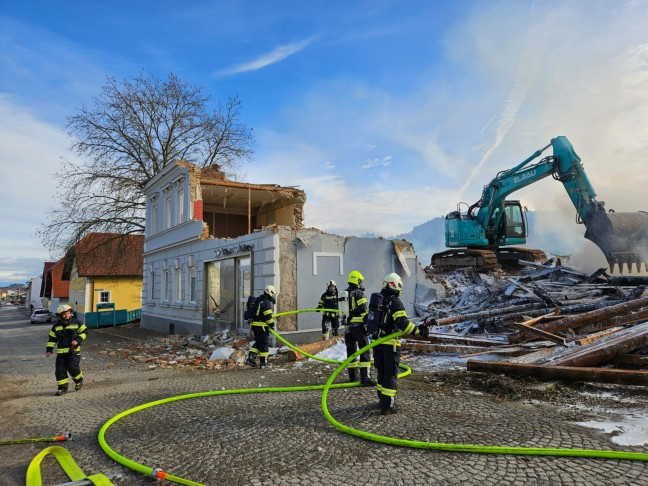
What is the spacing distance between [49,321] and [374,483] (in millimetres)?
46427

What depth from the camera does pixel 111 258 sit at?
3131cm

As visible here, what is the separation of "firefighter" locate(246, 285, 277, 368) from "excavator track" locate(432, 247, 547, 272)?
42.1ft

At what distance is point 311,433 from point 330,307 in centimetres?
665

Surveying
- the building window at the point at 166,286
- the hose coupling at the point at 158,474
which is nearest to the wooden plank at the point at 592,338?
the hose coupling at the point at 158,474

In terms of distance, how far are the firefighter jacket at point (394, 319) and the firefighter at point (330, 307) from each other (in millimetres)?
5418

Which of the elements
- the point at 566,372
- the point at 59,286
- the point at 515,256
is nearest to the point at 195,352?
the point at 566,372

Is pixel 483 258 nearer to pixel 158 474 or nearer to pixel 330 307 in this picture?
pixel 330 307

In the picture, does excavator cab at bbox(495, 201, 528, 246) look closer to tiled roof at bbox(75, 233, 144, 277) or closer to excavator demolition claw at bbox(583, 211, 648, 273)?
excavator demolition claw at bbox(583, 211, 648, 273)

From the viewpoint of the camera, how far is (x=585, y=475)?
3.50 meters

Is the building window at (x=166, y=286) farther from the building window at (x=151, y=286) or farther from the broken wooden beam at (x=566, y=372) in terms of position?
the broken wooden beam at (x=566, y=372)

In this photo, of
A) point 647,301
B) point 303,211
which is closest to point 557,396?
point 647,301

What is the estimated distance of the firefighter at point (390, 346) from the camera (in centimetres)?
552

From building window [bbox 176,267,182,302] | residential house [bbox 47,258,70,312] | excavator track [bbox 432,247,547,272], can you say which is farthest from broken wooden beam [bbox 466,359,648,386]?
residential house [bbox 47,258,70,312]

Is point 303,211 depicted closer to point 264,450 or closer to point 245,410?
point 245,410
